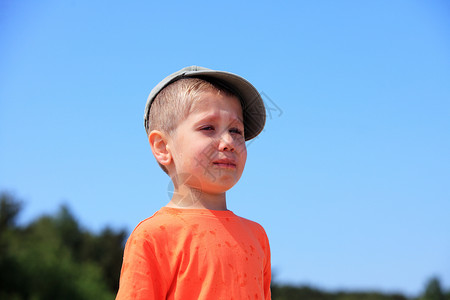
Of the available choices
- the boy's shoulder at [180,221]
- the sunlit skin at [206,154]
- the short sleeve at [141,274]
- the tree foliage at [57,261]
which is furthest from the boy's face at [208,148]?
the tree foliage at [57,261]

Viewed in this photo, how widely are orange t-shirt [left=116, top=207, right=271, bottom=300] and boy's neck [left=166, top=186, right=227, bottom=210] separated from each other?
6cm

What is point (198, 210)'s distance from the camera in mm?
2588

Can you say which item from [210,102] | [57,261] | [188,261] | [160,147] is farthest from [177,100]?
[57,261]

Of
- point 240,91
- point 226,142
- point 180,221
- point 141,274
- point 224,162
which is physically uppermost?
point 240,91

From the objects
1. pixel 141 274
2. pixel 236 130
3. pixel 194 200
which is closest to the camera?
pixel 141 274

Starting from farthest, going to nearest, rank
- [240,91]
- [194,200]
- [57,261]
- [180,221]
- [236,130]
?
[57,261] < [240,91] < [236,130] < [194,200] < [180,221]

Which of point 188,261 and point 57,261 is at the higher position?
point 57,261

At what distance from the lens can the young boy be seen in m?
2.36

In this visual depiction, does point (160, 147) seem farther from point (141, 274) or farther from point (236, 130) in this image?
point (141, 274)

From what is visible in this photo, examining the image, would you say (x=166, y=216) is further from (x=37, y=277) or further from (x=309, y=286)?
(x=37, y=277)

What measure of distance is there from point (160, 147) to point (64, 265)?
90.2 ft

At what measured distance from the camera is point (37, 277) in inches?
995

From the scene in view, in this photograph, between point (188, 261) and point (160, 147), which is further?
point (160, 147)

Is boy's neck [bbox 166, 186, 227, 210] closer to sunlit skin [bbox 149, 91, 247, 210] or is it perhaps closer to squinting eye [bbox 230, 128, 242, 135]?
sunlit skin [bbox 149, 91, 247, 210]
